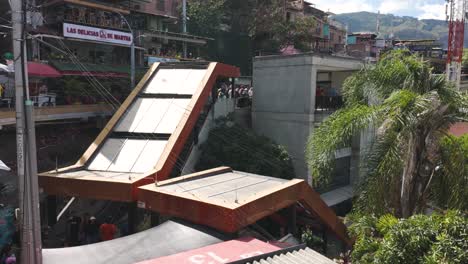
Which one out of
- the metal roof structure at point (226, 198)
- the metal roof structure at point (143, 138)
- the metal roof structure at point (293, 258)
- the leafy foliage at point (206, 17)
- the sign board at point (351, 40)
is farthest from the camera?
the sign board at point (351, 40)

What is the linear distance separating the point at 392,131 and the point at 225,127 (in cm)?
1123

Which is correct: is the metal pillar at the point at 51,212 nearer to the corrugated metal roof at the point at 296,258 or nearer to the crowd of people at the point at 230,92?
the corrugated metal roof at the point at 296,258

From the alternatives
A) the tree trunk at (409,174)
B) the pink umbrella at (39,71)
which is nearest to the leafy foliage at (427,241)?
the tree trunk at (409,174)

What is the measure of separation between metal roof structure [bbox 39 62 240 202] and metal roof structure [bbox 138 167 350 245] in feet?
4.20

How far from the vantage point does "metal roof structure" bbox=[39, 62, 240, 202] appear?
40.0 ft

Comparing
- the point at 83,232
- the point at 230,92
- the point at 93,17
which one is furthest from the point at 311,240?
the point at 93,17

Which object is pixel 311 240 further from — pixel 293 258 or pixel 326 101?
pixel 326 101

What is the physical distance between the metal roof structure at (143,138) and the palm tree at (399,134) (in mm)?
5772

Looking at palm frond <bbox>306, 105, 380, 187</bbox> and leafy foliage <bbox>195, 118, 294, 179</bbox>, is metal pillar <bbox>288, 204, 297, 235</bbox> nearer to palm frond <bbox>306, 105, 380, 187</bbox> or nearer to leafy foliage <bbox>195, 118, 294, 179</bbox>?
palm frond <bbox>306, 105, 380, 187</bbox>

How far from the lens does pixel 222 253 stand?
27.5 feet

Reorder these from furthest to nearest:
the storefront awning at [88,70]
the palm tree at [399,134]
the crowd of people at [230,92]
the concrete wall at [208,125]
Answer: the crowd of people at [230,92] < the storefront awning at [88,70] < the concrete wall at [208,125] < the palm tree at [399,134]

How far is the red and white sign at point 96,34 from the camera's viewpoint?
2338cm

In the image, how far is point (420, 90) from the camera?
31.0ft

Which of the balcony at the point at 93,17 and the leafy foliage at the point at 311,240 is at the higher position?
the balcony at the point at 93,17
